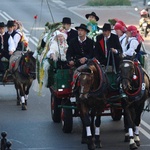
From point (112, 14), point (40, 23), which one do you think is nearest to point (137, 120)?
point (40, 23)

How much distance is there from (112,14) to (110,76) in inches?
1101

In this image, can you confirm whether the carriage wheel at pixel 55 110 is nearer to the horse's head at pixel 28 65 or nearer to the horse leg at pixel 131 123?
the horse's head at pixel 28 65

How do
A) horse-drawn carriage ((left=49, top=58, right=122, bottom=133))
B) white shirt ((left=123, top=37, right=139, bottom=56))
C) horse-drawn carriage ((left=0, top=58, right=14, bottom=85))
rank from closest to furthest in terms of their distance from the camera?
horse-drawn carriage ((left=49, top=58, right=122, bottom=133))
white shirt ((left=123, top=37, right=139, bottom=56))
horse-drawn carriage ((left=0, top=58, right=14, bottom=85))

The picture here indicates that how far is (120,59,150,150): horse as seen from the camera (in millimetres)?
15156

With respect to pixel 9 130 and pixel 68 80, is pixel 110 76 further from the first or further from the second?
pixel 9 130

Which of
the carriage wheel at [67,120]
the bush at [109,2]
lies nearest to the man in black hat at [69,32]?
the carriage wheel at [67,120]

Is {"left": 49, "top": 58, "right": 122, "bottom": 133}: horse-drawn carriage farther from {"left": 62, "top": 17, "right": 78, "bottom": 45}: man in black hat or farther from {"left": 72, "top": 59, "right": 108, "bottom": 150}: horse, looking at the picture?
{"left": 62, "top": 17, "right": 78, "bottom": 45}: man in black hat

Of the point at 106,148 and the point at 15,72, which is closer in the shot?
the point at 106,148

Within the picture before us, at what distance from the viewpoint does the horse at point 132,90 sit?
49.7 ft

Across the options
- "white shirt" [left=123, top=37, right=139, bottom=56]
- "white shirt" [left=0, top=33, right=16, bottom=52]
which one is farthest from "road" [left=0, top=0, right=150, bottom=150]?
"white shirt" [left=123, top=37, right=139, bottom=56]

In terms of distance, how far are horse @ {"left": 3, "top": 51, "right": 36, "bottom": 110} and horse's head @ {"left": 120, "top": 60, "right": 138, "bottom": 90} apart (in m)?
5.05

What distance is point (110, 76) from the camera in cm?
1636

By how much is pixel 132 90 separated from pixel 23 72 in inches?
213

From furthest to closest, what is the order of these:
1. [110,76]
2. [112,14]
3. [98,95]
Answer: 1. [112,14]
2. [110,76]
3. [98,95]
